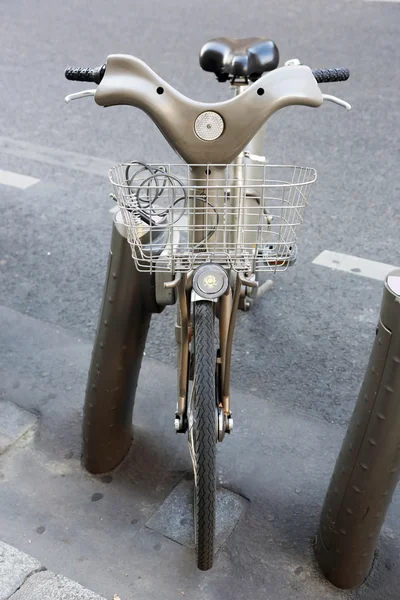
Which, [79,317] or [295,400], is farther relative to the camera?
[79,317]

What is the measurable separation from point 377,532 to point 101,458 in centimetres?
116

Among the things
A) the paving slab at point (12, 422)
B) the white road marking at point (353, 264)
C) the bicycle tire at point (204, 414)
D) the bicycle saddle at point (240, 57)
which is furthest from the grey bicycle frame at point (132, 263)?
the white road marking at point (353, 264)

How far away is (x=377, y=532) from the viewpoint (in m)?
2.22

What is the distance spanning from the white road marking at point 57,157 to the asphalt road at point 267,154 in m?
0.03

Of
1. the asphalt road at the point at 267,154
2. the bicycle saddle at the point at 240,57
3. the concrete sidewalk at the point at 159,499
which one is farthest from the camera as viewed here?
the asphalt road at the point at 267,154

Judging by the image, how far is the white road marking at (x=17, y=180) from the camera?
5.35 metres

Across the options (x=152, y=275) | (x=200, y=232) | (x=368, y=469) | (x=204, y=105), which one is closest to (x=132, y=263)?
(x=152, y=275)

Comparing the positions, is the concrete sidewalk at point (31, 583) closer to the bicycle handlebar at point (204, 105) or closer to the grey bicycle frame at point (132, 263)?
the grey bicycle frame at point (132, 263)

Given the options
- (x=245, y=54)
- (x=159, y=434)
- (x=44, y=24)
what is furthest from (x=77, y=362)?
(x=44, y=24)

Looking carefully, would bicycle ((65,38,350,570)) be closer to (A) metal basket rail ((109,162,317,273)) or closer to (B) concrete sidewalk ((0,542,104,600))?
(A) metal basket rail ((109,162,317,273))

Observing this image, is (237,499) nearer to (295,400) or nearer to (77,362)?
(295,400)

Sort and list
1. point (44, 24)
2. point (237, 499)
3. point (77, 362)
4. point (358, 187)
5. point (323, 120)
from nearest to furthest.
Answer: point (237, 499) → point (77, 362) → point (358, 187) → point (323, 120) → point (44, 24)

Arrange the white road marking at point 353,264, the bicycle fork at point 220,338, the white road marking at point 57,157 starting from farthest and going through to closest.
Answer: the white road marking at point 57,157
the white road marking at point 353,264
the bicycle fork at point 220,338

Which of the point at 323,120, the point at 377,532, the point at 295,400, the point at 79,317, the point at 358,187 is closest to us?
the point at 377,532
